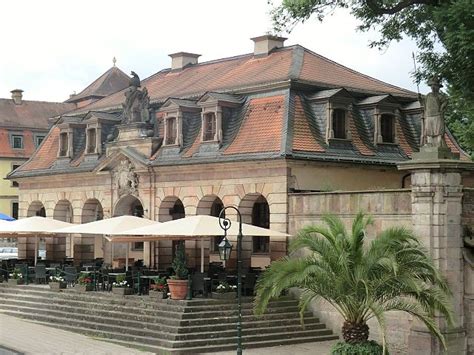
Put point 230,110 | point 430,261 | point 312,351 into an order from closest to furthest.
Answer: point 430,261 → point 312,351 → point 230,110

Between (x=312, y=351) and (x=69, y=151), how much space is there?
18655 millimetres

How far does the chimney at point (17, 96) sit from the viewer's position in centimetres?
7550

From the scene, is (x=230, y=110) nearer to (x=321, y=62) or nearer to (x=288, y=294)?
(x=321, y=62)

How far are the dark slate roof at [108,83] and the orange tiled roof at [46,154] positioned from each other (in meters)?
8.59

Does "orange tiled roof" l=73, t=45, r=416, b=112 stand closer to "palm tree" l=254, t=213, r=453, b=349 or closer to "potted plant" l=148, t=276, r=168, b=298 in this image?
"potted plant" l=148, t=276, r=168, b=298

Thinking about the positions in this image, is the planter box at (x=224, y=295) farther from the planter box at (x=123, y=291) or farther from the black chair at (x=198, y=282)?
the planter box at (x=123, y=291)

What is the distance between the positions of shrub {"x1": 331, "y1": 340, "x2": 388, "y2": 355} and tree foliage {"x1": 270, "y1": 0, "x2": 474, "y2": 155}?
8.40m

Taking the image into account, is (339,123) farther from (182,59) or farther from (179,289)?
(182,59)

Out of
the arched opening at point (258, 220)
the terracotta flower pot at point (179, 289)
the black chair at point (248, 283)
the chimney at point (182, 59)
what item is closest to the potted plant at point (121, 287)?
the terracotta flower pot at point (179, 289)

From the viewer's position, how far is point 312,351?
25.2m

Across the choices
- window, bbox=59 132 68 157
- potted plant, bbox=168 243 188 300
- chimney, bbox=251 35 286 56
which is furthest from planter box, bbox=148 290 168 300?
window, bbox=59 132 68 157

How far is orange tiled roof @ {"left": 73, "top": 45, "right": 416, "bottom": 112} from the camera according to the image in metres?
33.2

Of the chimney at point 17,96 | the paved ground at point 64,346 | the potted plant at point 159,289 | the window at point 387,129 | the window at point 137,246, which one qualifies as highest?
the chimney at point 17,96

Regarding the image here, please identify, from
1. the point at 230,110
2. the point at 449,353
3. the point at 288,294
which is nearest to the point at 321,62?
the point at 230,110
